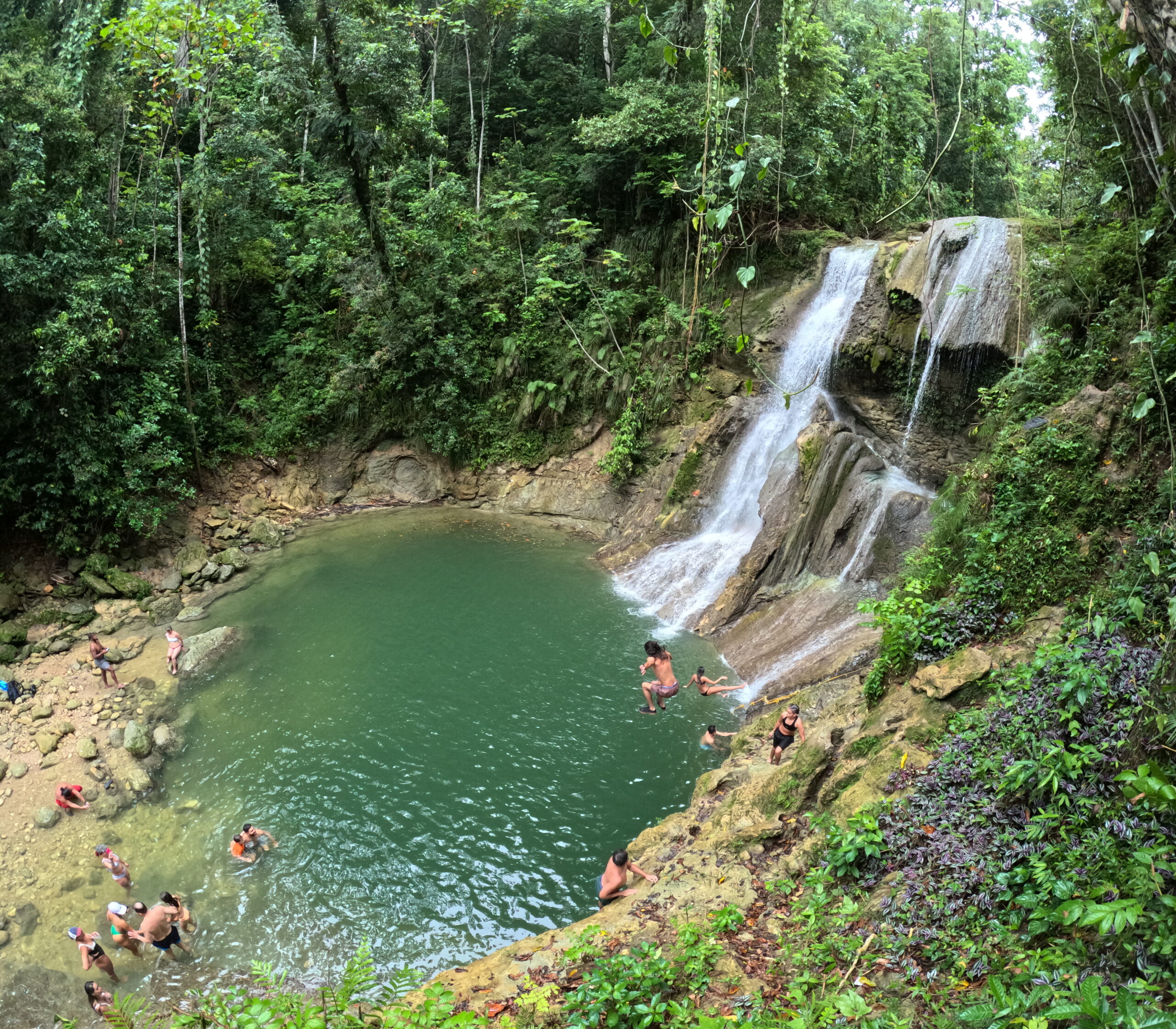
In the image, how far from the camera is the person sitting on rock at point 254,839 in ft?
28.1

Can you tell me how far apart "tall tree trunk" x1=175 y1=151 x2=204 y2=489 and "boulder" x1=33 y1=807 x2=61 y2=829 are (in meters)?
9.90

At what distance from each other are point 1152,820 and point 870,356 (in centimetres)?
1265

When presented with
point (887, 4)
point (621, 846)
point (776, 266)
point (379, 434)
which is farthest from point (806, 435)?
point (887, 4)

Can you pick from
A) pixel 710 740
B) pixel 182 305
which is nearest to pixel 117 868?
Answer: pixel 710 740

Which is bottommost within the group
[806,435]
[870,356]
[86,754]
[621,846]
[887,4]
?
[86,754]

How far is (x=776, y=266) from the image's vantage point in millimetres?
18203

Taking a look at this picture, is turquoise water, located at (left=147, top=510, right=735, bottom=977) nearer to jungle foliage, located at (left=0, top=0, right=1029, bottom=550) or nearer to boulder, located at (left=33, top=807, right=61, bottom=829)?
boulder, located at (left=33, top=807, right=61, bottom=829)

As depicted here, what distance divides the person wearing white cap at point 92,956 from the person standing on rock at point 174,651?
5367 mm

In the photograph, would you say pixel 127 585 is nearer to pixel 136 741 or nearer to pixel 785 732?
pixel 136 741

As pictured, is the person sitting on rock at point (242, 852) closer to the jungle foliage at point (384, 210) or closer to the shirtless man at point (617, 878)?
the shirtless man at point (617, 878)

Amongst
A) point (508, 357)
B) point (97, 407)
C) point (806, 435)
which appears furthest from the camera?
point (508, 357)

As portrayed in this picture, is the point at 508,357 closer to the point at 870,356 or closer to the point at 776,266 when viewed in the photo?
the point at 776,266

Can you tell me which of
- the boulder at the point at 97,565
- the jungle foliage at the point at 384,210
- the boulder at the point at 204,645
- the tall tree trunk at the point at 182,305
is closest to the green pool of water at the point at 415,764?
the boulder at the point at 204,645

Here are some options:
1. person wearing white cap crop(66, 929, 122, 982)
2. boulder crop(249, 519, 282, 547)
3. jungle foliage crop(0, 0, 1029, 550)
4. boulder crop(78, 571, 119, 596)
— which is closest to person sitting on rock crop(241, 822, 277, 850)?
person wearing white cap crop(66, 929, 122, 982)
